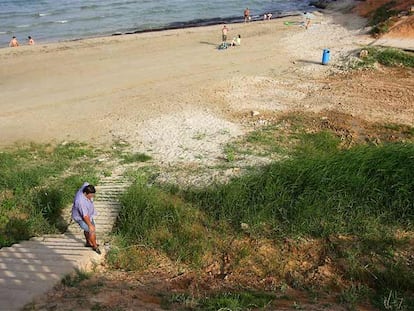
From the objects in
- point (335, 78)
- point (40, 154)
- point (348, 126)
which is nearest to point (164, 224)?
point (40, 154)

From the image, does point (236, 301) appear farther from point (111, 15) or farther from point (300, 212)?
point (111, 15)

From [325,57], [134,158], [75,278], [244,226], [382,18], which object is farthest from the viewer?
[382,18]

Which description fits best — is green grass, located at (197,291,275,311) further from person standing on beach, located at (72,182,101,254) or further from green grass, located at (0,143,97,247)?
green grass, located at (0,143,97,247)

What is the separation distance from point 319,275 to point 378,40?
73.2ft

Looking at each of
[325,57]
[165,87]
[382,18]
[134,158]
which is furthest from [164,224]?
[382,18]

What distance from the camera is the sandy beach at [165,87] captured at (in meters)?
16.7

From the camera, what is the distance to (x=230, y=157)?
13.8 meters

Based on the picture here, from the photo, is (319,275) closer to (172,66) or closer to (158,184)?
(158,184)

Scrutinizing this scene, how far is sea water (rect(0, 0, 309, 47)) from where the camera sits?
37.2 meters

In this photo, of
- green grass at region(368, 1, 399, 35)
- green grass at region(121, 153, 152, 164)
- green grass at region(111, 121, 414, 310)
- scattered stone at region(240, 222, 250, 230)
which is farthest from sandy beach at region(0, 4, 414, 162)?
scattered stone at region(240, 222, 250, 230)

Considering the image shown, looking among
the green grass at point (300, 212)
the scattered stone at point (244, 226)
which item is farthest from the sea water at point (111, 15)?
the scattered stone at point (244, 226)

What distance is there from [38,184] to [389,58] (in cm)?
1842

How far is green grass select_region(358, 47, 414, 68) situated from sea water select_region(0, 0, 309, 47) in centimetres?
1926

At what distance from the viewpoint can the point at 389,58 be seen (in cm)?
2331
